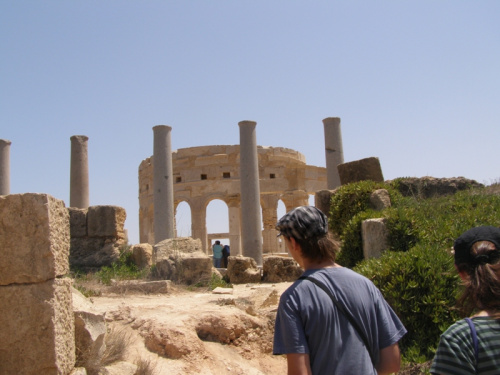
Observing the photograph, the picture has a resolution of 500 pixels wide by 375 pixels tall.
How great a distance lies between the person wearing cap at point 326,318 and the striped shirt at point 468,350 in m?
0.48

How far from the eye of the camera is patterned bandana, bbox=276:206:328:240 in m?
2.51

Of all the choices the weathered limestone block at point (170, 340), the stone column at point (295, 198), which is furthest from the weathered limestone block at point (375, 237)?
the stone column at point (295, 198)

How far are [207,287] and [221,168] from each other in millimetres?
14538

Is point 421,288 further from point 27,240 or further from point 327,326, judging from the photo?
point 27,240

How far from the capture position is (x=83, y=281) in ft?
34.0

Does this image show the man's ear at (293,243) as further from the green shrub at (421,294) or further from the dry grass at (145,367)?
the green shrub at (421,294)

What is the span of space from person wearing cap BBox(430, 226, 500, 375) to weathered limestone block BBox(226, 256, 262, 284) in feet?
35.3

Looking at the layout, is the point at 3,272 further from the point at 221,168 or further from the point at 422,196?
the point at 221,168

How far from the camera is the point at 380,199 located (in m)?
9.34

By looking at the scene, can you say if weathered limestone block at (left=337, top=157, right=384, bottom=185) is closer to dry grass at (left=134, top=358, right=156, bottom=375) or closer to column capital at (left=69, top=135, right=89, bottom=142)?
dry grass at (left=134, top=358, right=156, bottom=375)

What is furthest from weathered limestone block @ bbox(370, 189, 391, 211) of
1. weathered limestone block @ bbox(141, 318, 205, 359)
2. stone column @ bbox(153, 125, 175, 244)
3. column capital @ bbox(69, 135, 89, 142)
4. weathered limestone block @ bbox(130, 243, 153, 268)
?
column capital @ bbox(69, 135, 89, 142)

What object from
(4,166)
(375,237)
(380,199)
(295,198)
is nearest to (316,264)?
(375,237)

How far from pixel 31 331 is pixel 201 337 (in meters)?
2.58

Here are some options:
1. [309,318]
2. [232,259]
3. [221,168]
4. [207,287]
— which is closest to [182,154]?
[221,168]
